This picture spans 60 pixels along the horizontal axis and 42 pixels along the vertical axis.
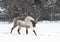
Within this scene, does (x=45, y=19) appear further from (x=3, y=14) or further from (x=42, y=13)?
(x=3, y=14)

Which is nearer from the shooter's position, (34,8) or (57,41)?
(57,41)

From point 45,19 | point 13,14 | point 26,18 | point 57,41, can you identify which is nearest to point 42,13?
point 45,19

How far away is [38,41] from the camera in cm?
830

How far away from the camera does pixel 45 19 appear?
24562 mm

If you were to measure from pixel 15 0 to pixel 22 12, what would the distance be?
4.87ft

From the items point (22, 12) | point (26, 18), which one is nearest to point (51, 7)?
point (22, 12)

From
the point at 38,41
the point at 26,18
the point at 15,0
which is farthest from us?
the point at 15,0

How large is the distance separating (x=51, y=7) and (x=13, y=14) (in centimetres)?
412

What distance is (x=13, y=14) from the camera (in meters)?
24.2

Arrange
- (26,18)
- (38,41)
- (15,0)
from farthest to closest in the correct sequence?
(15,0) → (26,18) → (38,41)

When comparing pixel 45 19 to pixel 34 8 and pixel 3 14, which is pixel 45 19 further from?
pixel 3 14

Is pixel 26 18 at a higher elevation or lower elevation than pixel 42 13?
higher

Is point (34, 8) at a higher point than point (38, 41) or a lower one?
lower

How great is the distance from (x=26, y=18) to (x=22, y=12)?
13.4 metres
